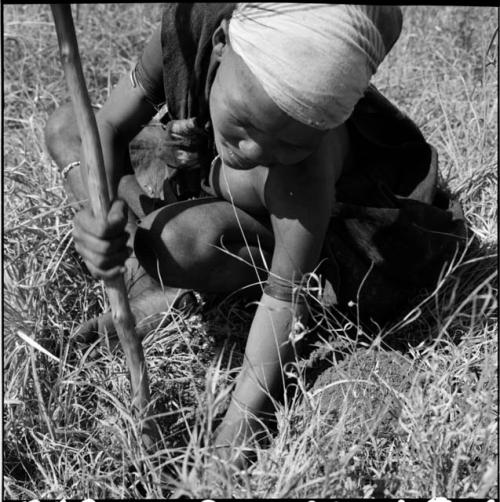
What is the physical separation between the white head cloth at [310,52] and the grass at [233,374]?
461 mm

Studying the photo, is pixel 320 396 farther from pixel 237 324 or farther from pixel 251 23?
pixel 251 23

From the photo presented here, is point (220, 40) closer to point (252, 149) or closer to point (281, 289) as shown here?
point (252, 149)

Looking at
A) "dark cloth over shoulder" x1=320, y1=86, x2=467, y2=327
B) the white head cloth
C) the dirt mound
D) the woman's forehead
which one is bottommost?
the dirt mound

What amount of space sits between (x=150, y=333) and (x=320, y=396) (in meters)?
0.57

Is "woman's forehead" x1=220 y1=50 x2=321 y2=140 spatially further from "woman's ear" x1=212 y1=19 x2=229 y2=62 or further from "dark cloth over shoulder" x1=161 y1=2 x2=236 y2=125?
"dark cloth over shoulder" x1=161 y1=2 x2=236 y2=125

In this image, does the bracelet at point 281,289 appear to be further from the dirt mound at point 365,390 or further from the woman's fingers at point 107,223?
the woman's fingers at point 107,223

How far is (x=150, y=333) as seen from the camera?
6.95 ft

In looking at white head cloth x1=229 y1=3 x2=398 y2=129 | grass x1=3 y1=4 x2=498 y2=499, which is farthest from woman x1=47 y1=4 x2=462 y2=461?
grass x1=3 y1=4 x2=498 y2=499

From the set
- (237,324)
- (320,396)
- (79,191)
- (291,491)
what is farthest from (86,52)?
(291,491)

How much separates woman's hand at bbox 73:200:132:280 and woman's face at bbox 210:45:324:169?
29 cm

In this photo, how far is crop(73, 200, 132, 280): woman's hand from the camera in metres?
1.54

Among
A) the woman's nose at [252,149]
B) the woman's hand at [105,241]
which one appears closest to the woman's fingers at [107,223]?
the woman's hand at [105,241]

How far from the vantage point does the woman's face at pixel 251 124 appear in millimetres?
1519

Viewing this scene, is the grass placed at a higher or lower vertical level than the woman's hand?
lower
